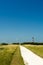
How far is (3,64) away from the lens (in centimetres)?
1878

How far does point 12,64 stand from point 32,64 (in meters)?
1.93

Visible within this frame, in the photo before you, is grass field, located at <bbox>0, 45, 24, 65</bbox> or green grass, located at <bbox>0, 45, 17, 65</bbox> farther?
green grass, located at <bbox>0, 45, 17, 65</bbox>

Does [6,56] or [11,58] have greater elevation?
[6,56]

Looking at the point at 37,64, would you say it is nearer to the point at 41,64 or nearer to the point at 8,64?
the point at 41,64

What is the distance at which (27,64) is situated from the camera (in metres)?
18.4

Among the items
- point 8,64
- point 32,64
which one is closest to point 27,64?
point 32,64

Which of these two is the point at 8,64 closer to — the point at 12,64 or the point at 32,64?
the point at 12,64

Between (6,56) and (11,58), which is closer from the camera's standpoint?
(11,58)

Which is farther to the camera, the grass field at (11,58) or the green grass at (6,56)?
the green grass at (6,56)

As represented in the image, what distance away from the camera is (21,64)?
719 inches

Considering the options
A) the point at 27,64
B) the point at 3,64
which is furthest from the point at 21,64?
the point at 3,64

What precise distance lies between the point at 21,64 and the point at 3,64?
1813 mm

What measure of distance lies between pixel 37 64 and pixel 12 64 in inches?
95.0

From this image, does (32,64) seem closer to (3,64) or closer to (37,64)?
(37,64)
